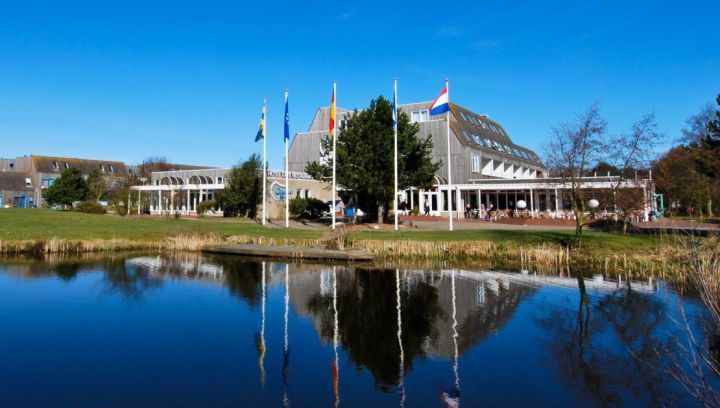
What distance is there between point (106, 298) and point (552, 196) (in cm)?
4042

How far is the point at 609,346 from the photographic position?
968 cm

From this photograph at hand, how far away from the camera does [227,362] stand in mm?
8672

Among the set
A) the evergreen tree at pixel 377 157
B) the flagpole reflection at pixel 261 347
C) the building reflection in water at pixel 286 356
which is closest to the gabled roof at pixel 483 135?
the evergreen tree at pixel 377 157

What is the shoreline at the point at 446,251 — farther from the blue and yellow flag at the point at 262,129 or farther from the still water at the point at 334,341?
the blue and yellow flag at the point at 262,129

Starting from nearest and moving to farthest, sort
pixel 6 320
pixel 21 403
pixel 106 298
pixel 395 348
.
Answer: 1. pixel 21 403
2. pixel 395 348
3. pixel 6 320
4. pixel 106 298

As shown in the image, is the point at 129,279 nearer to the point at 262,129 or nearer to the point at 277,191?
the point at 262,129

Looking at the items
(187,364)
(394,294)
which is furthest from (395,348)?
(394,294)

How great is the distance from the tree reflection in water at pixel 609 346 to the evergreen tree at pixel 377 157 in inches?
736

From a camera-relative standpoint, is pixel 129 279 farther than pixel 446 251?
No

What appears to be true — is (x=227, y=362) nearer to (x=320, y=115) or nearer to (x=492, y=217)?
(x=492, y=217)

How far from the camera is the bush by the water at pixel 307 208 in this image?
40188 mm

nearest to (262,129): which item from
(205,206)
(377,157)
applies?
(377,157)

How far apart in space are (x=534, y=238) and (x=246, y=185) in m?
23.6

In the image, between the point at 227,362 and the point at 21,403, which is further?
the point at 227,362
